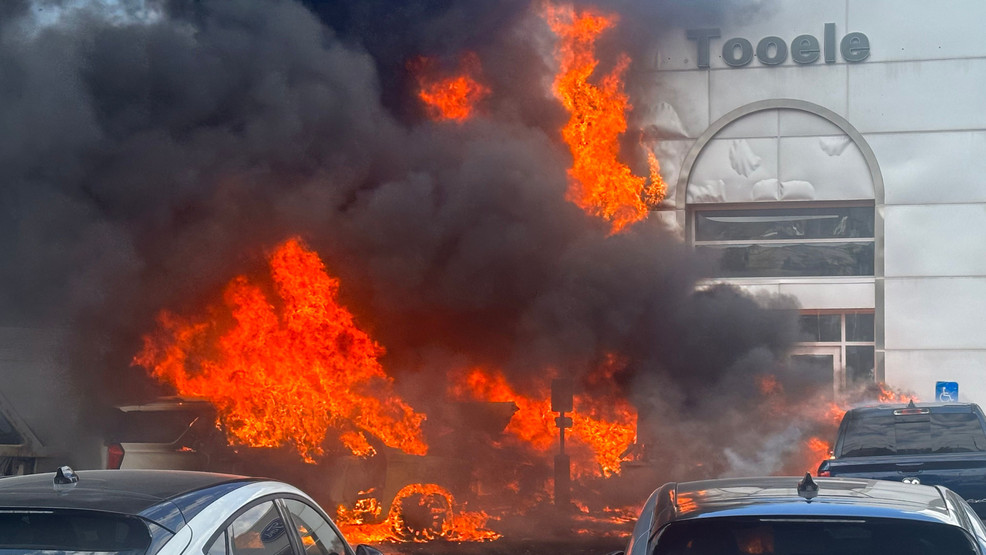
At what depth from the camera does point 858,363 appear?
59.6 ft

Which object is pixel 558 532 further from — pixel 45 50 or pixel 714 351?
pixel 45 50

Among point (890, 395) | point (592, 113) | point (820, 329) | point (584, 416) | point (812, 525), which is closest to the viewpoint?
point (812, 525)

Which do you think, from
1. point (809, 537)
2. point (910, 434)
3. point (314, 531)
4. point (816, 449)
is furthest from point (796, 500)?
point (816, 449)

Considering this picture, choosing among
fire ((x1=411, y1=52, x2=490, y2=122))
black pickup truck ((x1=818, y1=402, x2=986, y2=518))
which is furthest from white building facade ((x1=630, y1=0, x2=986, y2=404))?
black pickup truck ((x1=818, y1=402, x2=986, y2=518))

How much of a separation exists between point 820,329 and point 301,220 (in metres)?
9.63

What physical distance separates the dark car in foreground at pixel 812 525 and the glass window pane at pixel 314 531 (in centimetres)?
142

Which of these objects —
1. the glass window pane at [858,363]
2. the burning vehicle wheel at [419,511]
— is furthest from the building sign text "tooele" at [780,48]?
the burning vehicle wheel at [419,511]

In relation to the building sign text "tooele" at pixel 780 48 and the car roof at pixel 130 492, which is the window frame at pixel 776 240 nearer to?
the building sign text "tooele" at pixel 780 48

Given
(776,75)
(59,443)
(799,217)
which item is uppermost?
(776,75)

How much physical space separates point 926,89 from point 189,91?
1217cm

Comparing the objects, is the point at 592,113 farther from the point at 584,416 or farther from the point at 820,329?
the point at 584,416

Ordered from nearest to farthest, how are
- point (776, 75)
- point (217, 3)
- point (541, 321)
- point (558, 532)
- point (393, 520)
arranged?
point (393, 520) → point (558, 532) → point (541, 321) → point (217, 3) → point (776, 75)

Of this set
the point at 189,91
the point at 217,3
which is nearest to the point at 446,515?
the point at 189,91

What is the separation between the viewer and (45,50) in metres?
14.6
